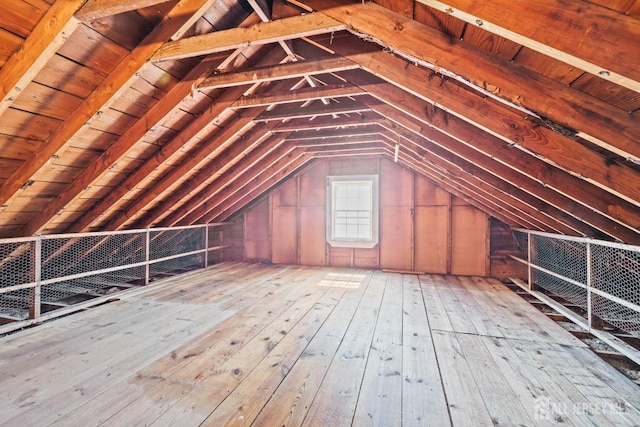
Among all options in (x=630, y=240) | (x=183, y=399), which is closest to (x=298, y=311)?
(x=183, y=399)

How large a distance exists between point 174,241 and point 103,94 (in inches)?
153

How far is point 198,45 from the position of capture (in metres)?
1.88

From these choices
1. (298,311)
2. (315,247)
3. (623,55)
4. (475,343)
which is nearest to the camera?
(623,55)

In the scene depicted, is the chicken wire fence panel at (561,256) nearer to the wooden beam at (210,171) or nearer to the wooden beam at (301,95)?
the wooden beam at (301,95)

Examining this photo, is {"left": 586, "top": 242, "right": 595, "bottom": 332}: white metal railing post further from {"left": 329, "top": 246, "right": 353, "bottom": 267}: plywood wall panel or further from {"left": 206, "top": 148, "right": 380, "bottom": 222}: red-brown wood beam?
{"left": 329, "top": 246, "right": 353, "bottom": 267}: plywood wall panel

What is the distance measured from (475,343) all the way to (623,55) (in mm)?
2378

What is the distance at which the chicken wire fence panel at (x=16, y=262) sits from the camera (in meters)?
2.96

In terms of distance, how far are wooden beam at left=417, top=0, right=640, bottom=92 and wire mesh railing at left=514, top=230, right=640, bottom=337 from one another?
179cm

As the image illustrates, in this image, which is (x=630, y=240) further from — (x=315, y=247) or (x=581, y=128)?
(x=315, y=247)

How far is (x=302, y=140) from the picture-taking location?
14.7ft

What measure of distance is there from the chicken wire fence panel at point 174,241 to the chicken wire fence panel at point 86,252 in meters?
0.24

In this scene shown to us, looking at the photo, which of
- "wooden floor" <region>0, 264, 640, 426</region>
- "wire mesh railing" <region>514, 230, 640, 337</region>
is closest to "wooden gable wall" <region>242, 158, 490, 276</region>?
"wire mesh railing" <region>514, 230, 640, 337</region>

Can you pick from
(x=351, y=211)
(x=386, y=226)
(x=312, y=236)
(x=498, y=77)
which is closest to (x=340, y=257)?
(x=312, y=236)

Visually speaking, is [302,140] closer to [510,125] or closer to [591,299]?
[510,125]
